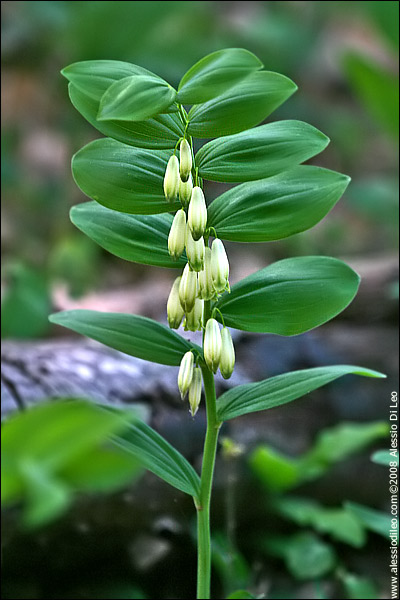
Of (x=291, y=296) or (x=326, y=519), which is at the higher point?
(x=291, y=296)

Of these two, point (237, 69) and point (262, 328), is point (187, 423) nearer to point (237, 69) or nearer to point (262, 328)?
point (262, 328)

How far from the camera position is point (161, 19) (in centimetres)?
269

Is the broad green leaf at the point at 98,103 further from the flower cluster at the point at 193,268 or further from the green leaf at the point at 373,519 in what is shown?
the green leaf at the point at 373,519

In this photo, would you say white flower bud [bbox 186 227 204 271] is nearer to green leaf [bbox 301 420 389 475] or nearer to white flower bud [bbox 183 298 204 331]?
white flower bud [bbox 183 298 204 331]

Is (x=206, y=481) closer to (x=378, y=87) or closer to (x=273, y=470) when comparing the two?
(x=273, y=470)

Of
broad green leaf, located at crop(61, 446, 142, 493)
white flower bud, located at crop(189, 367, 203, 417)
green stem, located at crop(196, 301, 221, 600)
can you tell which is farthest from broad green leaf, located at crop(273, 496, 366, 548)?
broad green leaf, located at crop(61, 446, 142, 493)

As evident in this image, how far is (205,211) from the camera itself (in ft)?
1.80

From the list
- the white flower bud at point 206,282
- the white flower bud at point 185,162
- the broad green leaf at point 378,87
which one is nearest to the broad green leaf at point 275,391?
the white flower bud at point 206,282

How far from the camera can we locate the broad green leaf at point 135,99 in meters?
0.48

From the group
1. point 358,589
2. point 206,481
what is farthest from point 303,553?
point 206,481

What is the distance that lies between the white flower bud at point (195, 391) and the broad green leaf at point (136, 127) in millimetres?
212

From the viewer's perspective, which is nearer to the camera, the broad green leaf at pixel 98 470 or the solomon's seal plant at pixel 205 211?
the broad green leaf at pixel 98 470

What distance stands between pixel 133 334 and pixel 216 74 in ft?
0.85

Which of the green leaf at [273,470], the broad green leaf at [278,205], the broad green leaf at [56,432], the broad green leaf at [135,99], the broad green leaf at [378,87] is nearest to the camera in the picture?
the broad green leaf at [56,432]
